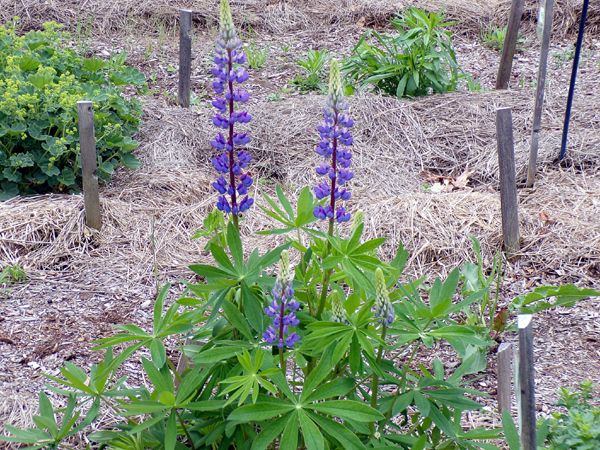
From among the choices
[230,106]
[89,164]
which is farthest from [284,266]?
[89,164]

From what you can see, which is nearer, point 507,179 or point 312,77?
point 507,179

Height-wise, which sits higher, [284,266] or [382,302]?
[284,266]

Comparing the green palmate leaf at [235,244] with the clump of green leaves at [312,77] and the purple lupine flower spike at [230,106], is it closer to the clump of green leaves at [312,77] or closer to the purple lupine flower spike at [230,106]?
the purple lupine flower spike at [230,106]

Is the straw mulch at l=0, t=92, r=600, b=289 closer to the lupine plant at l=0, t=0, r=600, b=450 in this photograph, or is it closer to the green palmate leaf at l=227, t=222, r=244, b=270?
the lupine plant at l=0, t=0, r=600, b=450

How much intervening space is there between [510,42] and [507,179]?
2.43 meters

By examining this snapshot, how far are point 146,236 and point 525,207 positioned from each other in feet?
7.34

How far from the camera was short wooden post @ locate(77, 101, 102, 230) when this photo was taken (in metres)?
4.51

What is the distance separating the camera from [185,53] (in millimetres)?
6344

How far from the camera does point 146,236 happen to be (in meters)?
4.75

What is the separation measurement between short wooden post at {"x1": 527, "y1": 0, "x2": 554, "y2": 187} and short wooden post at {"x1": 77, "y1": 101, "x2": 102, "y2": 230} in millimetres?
2567

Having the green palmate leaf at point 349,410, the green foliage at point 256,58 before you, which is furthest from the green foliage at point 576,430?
the green foliage at point 256,58

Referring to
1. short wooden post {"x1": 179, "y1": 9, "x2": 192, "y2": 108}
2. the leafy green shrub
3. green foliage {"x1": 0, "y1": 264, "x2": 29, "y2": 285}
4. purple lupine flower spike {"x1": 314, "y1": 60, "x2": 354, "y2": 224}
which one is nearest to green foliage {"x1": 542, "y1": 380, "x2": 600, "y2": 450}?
purple lupine flower spike {"x1": 314, "y1": 60, "x2": 354, "y2": 224}

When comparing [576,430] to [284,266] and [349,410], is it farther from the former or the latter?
[284,266]

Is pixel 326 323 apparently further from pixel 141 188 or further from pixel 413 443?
pixel 141 188
